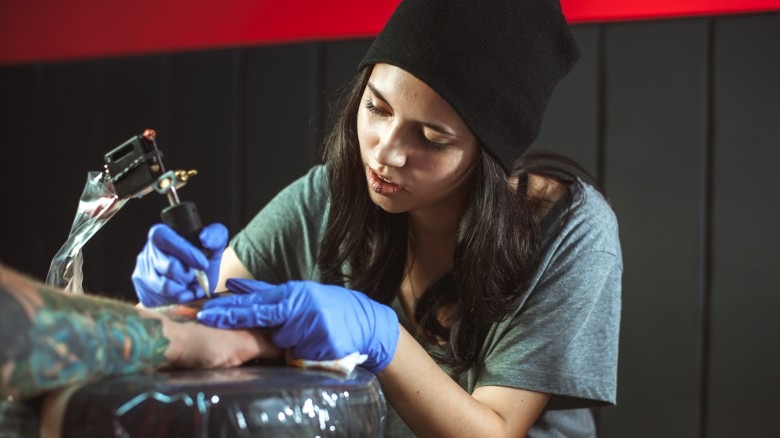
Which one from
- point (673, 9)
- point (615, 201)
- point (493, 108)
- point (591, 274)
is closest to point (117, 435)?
point (493, 108)

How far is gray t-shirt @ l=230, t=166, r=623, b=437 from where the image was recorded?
1229 mm

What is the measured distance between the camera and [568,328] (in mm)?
1241

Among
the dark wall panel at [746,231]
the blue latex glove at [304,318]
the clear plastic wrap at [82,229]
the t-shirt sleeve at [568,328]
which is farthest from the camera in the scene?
the dark wall panel at [746,231]

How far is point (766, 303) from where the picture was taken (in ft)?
5.62

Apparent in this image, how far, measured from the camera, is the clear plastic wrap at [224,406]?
28.0 inches

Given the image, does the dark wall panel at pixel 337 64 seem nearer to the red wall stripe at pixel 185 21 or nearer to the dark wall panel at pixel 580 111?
the red wall stripe at pixel 185 21

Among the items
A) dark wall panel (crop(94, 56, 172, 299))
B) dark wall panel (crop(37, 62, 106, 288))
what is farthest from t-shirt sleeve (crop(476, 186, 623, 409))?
dark wall panel (crop(37, 62, 106, 288))

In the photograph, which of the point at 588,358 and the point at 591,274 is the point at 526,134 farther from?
→ the point at 588,358

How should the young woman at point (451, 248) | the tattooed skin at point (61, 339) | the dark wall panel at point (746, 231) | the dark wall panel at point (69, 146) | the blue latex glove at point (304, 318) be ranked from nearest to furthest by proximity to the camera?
the tattooed skin at point (61, 339), the blue latex glove at point (304, 318), the young woman at point (451, 248), the dark wall panel at point (746, 231), the dark wall panel at point (69, 146)

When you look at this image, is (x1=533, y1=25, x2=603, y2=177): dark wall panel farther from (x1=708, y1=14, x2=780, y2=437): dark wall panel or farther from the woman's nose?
the woman's nose

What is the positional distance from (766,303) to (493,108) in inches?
33.6

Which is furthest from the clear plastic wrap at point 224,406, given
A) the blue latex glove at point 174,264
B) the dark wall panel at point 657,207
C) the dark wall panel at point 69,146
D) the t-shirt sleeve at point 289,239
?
the dark wall panel at point 69,146

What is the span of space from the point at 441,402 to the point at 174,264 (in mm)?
373

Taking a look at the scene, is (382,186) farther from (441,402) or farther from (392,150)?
(441,402)
